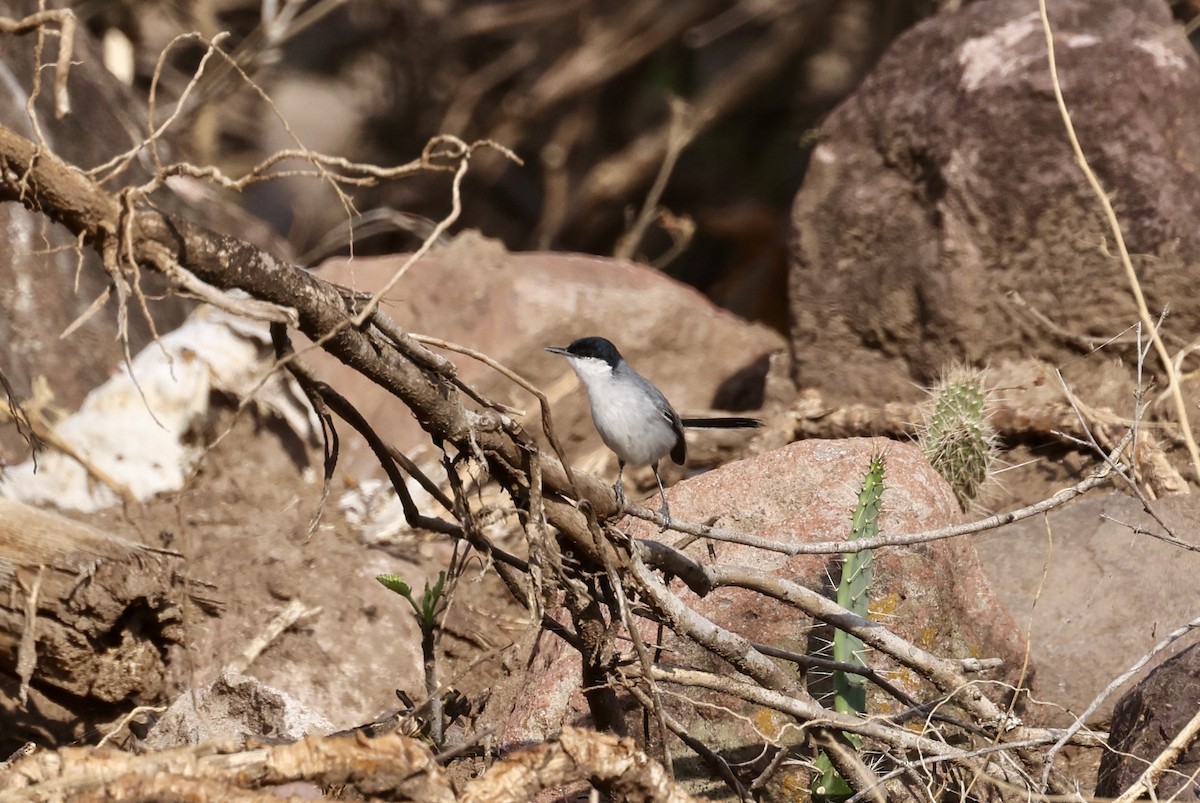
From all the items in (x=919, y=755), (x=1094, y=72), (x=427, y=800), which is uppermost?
(x=1094, y=72)

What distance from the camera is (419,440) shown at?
6164 millimetres

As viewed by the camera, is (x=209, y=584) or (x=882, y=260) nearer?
(x=209, y=584)

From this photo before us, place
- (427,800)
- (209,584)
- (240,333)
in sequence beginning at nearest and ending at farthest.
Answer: (427,800) < (209,584) < (240,333)

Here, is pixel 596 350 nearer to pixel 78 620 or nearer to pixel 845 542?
pixel 845 542

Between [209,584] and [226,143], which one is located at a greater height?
[226,143]

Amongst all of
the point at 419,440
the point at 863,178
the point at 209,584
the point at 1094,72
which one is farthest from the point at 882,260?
the point at 209,584

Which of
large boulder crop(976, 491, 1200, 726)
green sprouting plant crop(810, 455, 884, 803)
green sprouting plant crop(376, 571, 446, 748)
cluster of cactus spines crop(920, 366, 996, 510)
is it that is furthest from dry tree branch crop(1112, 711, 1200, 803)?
cluster of cactus spines crop(920, 366, 996, 510)

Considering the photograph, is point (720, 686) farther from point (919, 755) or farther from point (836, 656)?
point (919, 755)

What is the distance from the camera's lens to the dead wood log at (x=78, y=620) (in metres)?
3.82

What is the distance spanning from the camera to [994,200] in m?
5.88

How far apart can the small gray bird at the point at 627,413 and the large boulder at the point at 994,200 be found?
1700mm

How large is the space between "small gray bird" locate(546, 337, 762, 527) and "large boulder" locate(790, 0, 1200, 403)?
1700 mm

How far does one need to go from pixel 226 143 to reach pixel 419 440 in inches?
258

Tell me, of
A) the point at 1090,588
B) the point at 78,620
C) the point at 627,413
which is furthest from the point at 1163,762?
the point at 78,620
